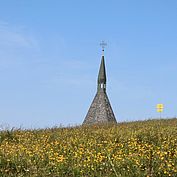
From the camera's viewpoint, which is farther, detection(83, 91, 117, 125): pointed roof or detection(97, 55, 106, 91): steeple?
detection(97, 55, 106, 91): steeple

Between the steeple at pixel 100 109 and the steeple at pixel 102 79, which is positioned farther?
the steeple at pixel 102 79

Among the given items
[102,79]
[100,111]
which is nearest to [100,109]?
[100,111]

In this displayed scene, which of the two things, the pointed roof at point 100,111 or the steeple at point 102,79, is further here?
the steeple at point 102,79

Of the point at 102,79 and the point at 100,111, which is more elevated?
the point at 102,79

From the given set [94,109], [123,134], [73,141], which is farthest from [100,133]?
[94,109]

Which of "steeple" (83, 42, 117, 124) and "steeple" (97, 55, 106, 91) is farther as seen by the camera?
"steeple" (97, 55, 106, 91)

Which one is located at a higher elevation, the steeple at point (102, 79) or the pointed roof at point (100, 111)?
the steeple at point (102, 79)

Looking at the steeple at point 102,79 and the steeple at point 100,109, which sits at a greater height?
the steeple at point 102,79

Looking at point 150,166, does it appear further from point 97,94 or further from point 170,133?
point 97,94

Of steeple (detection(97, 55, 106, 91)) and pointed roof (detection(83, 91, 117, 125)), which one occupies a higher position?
steeple (detection(97, 55, 106, 91))

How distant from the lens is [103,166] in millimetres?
8000

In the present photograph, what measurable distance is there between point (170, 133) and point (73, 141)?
11.7ft

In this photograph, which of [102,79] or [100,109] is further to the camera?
[102,79]

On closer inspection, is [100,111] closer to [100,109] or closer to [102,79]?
[100,109]
